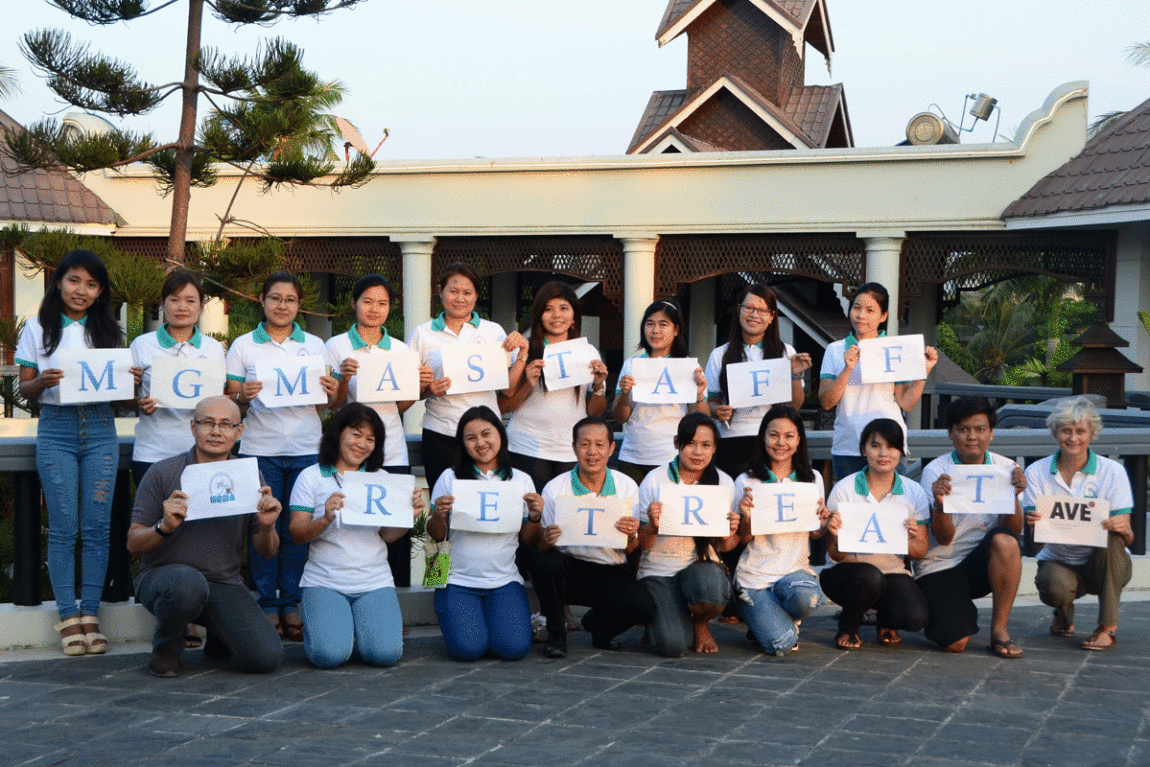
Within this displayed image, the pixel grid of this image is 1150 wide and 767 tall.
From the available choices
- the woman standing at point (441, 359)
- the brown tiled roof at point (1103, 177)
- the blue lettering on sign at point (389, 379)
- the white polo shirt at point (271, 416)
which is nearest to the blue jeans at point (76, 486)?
the white polo shirt at point (271, 416)

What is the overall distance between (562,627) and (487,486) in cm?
76

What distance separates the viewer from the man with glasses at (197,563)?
5.13 meters

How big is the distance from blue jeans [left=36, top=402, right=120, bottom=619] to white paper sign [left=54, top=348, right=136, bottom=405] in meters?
0.16

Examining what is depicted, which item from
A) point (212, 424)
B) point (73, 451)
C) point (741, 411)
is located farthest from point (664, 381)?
point (73, 451)

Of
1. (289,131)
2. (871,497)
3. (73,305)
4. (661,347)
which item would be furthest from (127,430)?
(871,497)

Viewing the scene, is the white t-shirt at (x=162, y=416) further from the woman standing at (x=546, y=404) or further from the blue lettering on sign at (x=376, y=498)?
the woman standing at (x=546, y=404)

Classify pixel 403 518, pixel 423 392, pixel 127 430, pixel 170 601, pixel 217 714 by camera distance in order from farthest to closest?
pixel 127 430
pixel 423 392
pixel 403 518
pixel 170 601
pixel 217 714

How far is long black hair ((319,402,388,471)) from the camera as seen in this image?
217 inches

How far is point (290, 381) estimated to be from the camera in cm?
576

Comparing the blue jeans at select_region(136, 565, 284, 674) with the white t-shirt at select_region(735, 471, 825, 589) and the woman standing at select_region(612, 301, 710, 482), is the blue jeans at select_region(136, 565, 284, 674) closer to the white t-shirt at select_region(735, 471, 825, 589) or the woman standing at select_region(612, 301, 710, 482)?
the woman standing at select_region(612, 301, 710, 482)

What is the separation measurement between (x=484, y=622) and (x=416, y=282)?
12077 millimetres

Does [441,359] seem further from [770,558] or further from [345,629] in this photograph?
[770,558]

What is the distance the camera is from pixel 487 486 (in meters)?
5.60

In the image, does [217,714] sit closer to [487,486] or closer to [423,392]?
[487,486]
